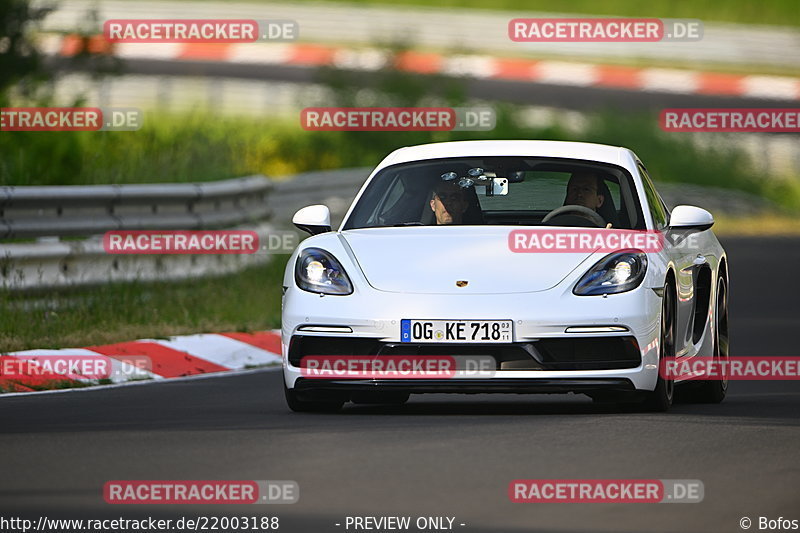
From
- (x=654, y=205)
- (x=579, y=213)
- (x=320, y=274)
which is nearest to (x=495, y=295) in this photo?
(x=320, y=274)

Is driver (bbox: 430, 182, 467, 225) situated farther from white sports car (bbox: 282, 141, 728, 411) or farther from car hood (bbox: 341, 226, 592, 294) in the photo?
car hood (bbox: 341, 226, 592, 294)

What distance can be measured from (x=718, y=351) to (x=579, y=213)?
1.50 m

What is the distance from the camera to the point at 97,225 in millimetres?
15250

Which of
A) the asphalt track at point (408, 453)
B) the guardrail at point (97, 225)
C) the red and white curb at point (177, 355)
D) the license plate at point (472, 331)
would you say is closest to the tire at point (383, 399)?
the asphalt track at point (408, 453)

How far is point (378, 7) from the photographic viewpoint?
149ft

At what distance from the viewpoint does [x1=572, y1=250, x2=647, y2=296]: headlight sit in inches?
375

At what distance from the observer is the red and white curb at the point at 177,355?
1170cm

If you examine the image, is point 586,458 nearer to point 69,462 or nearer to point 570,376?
point 570,376

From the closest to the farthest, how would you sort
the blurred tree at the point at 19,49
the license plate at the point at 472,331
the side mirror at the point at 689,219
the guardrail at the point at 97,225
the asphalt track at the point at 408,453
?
the asphalt track at the point at 408,453 < the license plate at the point at 472,331 < the side mirror at the point at 689,219 < the guardrail at the point at 97,225 < the blurred tree at the point at 19,49

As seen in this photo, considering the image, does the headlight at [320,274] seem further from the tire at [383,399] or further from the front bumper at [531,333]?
the tire at [383,399]

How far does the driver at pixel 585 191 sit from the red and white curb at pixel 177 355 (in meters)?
3.04

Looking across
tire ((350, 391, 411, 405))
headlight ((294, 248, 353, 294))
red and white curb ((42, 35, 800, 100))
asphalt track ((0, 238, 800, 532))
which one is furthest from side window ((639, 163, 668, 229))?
red and white curb ((42, 35, 800, 100))

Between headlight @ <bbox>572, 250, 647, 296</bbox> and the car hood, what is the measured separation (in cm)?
8

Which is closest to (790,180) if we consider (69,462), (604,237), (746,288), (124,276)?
(746,288)
